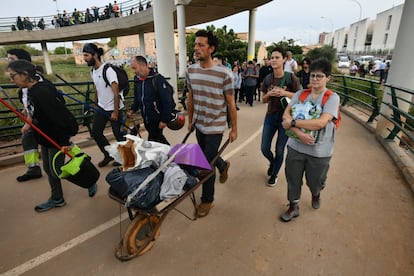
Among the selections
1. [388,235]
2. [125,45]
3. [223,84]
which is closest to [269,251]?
[388,235]

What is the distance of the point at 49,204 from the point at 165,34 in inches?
271

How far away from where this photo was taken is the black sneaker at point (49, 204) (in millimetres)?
3088

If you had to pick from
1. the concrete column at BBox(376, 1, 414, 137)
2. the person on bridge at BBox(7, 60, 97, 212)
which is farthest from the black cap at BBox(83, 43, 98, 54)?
the concrete column at BBox(376, 1, 414, 137)

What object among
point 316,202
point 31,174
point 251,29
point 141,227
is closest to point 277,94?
point 316,202

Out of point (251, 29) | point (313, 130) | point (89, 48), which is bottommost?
point (313, 130)

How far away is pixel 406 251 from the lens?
2400 mm

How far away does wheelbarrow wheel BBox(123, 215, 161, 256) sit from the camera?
7.25 ft

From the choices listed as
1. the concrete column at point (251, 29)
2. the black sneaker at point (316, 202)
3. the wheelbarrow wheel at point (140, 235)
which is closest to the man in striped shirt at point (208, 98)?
the wheelbarrow wheel at point (140, 235)

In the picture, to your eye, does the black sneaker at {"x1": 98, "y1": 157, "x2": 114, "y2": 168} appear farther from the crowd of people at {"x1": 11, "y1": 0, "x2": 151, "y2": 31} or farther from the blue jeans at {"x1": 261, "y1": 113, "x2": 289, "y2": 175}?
the crowd of people at {"x1": 11, "y1": 0, "x2": 151, "y2": 31}

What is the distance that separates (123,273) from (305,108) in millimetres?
2234

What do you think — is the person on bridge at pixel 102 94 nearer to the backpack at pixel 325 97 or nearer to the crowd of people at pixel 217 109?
the crowd of people at pixel 217 109

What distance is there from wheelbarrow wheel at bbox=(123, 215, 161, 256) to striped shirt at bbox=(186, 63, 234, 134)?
3.68ft

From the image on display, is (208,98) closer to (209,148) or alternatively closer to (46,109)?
(209,148)

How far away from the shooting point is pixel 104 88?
387 centimetres
